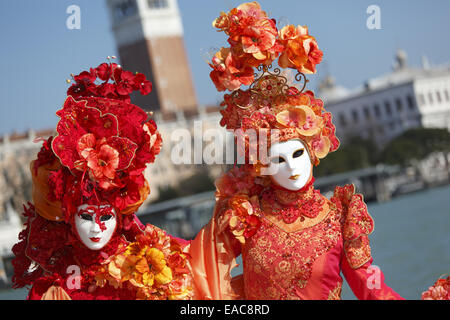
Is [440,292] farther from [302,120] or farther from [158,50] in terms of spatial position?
[158,50]

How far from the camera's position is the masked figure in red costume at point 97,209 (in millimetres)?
2783

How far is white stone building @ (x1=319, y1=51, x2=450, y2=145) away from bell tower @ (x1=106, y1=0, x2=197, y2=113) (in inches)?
293

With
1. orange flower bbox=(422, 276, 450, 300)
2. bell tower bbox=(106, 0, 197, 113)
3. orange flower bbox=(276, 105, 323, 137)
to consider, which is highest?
bell tower bbox=(106, 0, 197, 113)

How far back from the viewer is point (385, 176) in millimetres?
29422

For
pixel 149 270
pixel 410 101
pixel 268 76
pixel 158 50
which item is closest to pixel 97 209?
pixel 149 270

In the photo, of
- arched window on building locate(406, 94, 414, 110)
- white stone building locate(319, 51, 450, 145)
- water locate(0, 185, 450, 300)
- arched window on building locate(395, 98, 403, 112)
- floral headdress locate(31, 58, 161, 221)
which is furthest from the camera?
arched window on building locate(395, 98, 403, 112)

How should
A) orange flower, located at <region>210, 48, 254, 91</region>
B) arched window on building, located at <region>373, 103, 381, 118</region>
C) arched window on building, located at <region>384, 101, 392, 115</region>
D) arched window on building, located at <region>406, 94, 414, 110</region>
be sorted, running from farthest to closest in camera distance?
arched window on building, located at <region>373, 103, 381, 118</region> → arched window on building, located at <region>384, 101, 392, 115</region> → arched window on building, located at <region>406, 94, 414, 110</region> → orange flower, located at <region>210, 48, 254, 91</region>

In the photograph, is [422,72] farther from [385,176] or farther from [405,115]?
[385,176]

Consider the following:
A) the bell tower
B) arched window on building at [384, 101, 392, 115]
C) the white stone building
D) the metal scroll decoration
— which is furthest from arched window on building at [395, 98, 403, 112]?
the metal scroll decoration

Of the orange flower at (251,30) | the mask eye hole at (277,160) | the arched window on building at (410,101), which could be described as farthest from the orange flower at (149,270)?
the arched window on building at (410,101)

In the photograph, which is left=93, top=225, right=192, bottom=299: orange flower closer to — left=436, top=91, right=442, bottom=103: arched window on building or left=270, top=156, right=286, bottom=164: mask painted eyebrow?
left=270, top=156, right=286, bottom=164: mask painted eyebrow

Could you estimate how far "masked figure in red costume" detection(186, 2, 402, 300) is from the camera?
2.83m

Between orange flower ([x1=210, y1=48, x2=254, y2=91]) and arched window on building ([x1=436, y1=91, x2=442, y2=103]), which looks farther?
arched window on building ([x1=436, y1=91, x2=442, y2=103])
